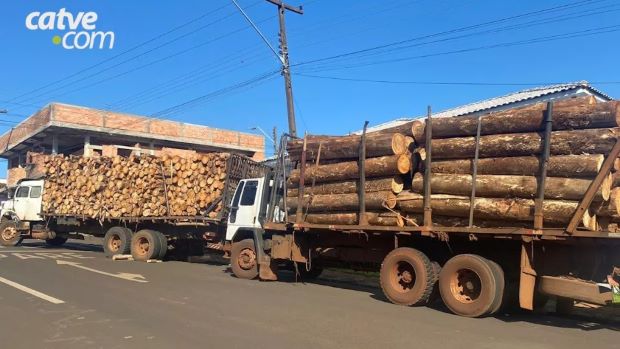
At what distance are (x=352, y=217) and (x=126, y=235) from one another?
33.8 feet

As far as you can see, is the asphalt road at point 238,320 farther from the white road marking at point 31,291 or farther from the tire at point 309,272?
the tire at point 309,272

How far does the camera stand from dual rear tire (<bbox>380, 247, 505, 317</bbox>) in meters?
8.70

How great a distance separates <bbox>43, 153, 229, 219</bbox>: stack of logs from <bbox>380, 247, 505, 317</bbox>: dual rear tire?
766 centimetres

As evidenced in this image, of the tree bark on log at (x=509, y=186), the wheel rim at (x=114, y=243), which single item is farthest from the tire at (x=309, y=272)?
the wheel rim at (x=114, y=243)

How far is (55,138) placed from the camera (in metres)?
35.8

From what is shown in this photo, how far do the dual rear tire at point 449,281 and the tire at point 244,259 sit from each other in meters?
4.19

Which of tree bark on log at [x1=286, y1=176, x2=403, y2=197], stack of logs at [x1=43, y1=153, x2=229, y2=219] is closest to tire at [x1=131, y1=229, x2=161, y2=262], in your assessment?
stack of logs at [x1=43, y1=153, x2=229, y2=219]

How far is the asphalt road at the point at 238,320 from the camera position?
6832mm

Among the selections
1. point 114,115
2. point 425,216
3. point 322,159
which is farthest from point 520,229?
point 114,115

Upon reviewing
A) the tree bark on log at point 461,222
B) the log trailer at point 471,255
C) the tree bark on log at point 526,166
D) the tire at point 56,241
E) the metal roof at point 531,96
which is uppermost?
the metal roof at point 531,96

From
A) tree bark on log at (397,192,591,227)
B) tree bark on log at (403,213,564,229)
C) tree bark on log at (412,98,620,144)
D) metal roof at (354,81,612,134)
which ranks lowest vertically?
tree bark on log at (403,213,564,229)

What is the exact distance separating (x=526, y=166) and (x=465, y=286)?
215 centimetres

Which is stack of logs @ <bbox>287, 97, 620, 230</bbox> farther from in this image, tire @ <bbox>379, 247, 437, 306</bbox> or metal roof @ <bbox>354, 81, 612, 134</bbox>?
metal roof @ <bbox>354, 81, 612, 134</bbox>

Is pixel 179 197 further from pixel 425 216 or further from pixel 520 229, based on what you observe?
pixel 520 229
